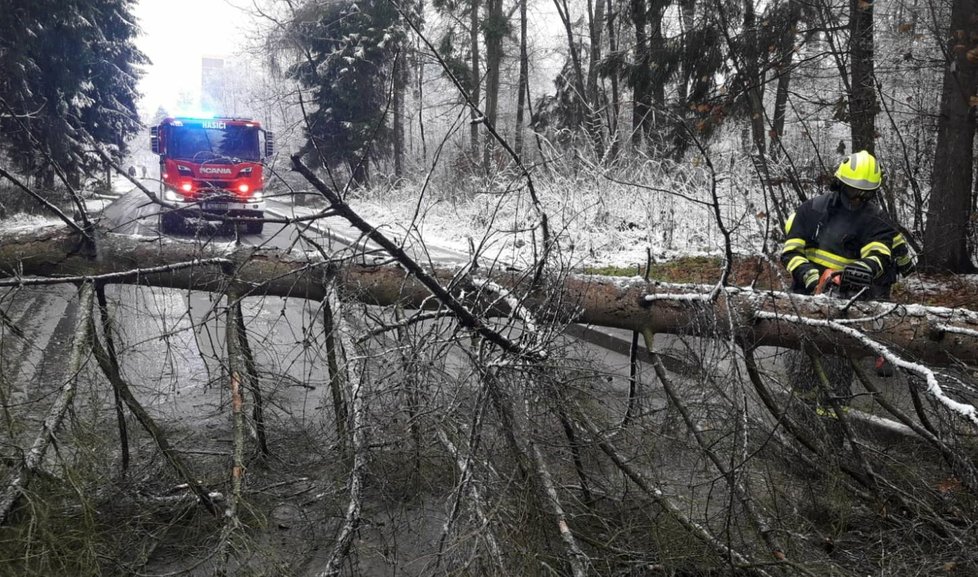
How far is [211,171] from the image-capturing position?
4.30 meters

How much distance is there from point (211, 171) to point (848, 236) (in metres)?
3.92

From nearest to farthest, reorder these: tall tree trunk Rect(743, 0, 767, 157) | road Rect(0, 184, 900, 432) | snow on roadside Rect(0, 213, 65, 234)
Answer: road Rect(0, 184, 900, 432), snow on roadside Rect(0, 213, 65, 234), tall tree trunk Rect(743, 0, 767, 157)

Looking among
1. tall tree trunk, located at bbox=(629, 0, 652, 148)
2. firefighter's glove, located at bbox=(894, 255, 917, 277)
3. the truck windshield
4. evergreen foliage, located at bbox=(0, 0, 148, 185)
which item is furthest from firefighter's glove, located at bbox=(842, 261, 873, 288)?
evergreen foliage, located at bbox=(0, 0, 148, 185)

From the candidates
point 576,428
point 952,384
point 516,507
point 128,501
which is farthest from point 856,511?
point 128,501

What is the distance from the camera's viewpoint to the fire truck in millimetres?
2531

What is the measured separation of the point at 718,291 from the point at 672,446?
86cm

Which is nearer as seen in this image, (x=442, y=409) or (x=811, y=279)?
(x=442, y=409)

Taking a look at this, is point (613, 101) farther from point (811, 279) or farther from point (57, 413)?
point (57, 413)

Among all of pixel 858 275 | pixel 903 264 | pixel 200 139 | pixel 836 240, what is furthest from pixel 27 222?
pixel 200 139

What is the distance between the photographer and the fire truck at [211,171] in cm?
253

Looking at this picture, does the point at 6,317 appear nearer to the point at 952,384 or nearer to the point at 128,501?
the point at 128,501

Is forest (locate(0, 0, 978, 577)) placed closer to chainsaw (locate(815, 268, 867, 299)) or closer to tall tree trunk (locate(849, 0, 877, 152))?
chainsaw (locate(815, 268, 867, 299))

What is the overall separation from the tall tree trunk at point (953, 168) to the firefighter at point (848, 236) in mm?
3847

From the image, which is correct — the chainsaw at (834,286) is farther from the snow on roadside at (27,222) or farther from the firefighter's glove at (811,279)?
the snow on roadside at (27,222)
